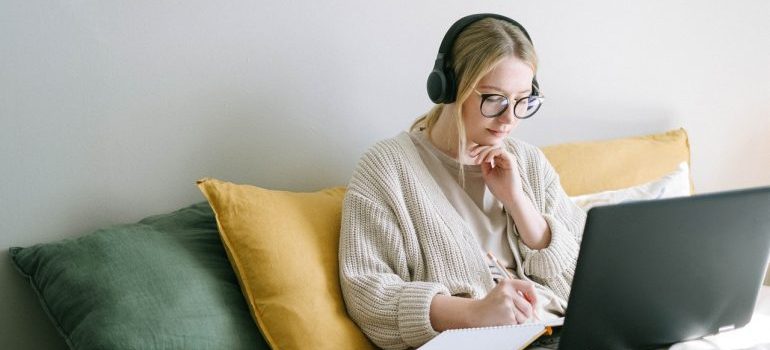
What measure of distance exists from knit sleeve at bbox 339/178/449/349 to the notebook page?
247 millimetres

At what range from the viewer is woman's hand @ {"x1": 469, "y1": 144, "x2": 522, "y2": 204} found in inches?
72.1

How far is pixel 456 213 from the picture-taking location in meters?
1.83

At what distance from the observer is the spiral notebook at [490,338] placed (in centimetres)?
136

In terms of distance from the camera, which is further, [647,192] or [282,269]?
[647,192]

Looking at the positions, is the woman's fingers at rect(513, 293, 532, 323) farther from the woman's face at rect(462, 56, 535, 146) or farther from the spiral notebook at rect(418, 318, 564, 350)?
the woman's face at rect(462, 56, 535, 146)

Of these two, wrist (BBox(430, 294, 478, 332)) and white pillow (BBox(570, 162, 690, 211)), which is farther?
white pillow (BBox(570, 162, 690, 211))

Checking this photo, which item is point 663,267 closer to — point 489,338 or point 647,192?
point 489,338

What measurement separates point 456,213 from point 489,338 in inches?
19.5

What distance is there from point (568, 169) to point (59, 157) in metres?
1.24

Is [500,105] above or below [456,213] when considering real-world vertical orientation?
above

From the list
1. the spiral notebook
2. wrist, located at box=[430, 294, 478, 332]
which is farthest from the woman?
the spiral notebook

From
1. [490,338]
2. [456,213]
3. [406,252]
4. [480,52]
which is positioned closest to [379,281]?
[406,252]

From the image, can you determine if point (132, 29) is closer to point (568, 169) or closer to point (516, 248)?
point (516, 248)

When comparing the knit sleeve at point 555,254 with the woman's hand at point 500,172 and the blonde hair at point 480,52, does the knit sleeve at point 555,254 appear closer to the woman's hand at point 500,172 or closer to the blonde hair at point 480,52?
the woman's hand at point 500,172
